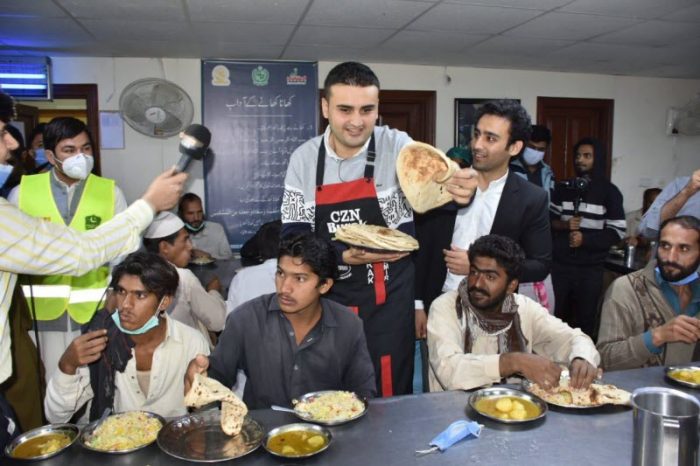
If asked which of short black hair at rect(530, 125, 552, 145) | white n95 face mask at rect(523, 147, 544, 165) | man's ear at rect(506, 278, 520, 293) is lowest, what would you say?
man's ear at rect(506, 278, 520, 293)

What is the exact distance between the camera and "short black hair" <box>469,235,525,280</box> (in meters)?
2.42

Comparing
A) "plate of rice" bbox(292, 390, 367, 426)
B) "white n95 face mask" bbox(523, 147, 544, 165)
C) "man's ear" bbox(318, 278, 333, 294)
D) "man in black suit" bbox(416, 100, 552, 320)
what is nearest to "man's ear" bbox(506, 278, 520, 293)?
"man in black suit" bbox(416, 100, 552, 320)

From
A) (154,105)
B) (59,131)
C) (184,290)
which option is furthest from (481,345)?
(154,105)

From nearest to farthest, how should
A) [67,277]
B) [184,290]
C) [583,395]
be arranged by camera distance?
[583,395] → [67,277] → [184,290]

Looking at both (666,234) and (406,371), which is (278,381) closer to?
(406,371)

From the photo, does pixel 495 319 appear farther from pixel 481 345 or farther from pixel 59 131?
pixel 59 131

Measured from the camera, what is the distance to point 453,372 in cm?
211

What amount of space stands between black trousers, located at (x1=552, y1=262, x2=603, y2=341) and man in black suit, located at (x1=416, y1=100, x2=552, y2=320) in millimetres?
2221

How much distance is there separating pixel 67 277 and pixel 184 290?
60 cm

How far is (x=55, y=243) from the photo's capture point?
175 cm

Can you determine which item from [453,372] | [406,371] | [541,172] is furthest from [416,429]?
[541,172]

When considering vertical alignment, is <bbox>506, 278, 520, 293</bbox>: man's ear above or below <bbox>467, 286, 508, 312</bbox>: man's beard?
above

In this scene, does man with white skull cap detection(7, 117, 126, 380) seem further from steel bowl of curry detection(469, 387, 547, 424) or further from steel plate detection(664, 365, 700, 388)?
steel plate detection(664, 365, 700, 388)

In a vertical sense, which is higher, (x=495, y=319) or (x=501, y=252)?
(x=501, y=252)
